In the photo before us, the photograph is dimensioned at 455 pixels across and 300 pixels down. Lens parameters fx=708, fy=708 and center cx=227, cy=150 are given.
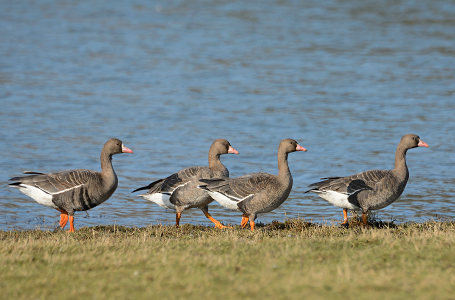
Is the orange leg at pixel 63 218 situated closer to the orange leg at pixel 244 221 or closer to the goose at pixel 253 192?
the goose at pixel 253 192

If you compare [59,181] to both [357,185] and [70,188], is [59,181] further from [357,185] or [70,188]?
[357,185]

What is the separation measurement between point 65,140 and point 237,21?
90.7ft

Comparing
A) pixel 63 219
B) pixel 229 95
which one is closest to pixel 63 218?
pixel 63 219

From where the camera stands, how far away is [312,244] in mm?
10094

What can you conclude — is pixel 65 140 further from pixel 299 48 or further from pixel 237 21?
pixel 237 21

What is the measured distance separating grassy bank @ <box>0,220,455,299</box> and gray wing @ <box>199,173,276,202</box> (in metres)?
1.63

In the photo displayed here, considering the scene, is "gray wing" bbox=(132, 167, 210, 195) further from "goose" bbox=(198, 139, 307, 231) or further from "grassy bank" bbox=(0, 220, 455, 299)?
"grassy bank" bbox=(0, 220, 455, 299)

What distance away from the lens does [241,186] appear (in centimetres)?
1292

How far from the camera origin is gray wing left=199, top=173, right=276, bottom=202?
12.8 meters

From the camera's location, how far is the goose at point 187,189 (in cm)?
1368

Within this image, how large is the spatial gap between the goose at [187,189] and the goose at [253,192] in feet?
1.88

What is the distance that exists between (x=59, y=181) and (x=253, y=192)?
3.58 meters

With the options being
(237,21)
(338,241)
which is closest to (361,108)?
(338,241)

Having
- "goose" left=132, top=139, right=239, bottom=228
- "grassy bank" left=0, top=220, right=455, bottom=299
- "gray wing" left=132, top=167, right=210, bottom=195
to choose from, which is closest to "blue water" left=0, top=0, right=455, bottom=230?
"goose" left=132, top=139, right=239, bottom=228
